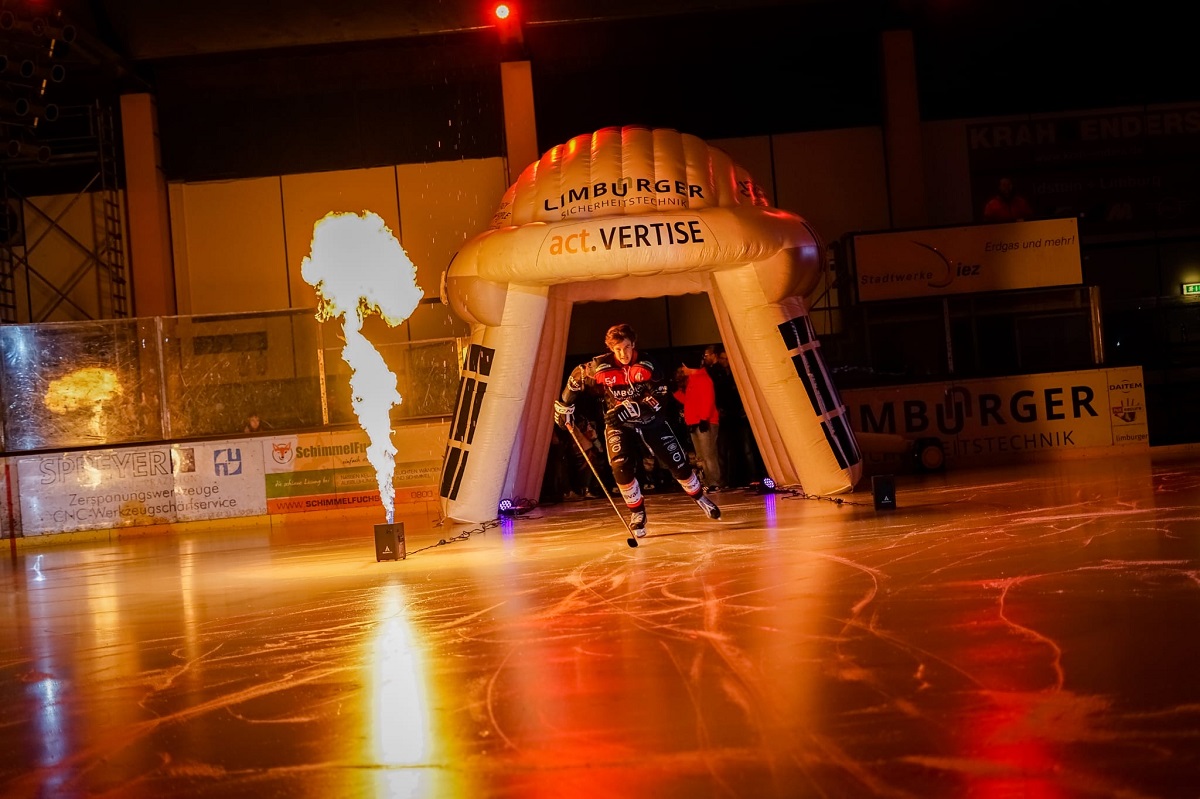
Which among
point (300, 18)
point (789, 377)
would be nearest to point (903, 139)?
point (789, 377)

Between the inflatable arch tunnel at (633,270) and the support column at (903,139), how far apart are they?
27.2ft

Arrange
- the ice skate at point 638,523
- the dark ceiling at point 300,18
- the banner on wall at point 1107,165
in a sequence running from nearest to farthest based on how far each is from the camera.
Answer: the ice skate at point 638,523 → the dark ceiling at point 300,18 → the banner on wall at point 1107,165

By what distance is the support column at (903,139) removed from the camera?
21.3 metres

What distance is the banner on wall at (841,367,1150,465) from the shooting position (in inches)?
710

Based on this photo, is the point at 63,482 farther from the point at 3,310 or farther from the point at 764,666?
the point at 764,666

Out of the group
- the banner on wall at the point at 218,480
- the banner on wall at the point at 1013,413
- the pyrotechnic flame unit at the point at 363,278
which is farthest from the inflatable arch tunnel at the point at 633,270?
the banner on wall at the point at 218,480

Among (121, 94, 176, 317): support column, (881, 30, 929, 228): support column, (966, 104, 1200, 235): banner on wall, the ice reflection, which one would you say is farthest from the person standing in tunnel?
(966, 104, 1200, 235): banner on wall

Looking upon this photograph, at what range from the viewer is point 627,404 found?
11258 mm

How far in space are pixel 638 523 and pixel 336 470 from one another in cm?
865

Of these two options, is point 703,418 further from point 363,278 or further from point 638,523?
point 638,523

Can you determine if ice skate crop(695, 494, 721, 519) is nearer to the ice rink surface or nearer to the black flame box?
the ice rink surface

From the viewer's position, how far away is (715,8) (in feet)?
65.9

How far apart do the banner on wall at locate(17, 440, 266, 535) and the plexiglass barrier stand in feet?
0.86

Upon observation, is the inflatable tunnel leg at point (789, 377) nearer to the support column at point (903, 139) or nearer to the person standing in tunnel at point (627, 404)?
the person standing in tunnel at point (627, 404)
